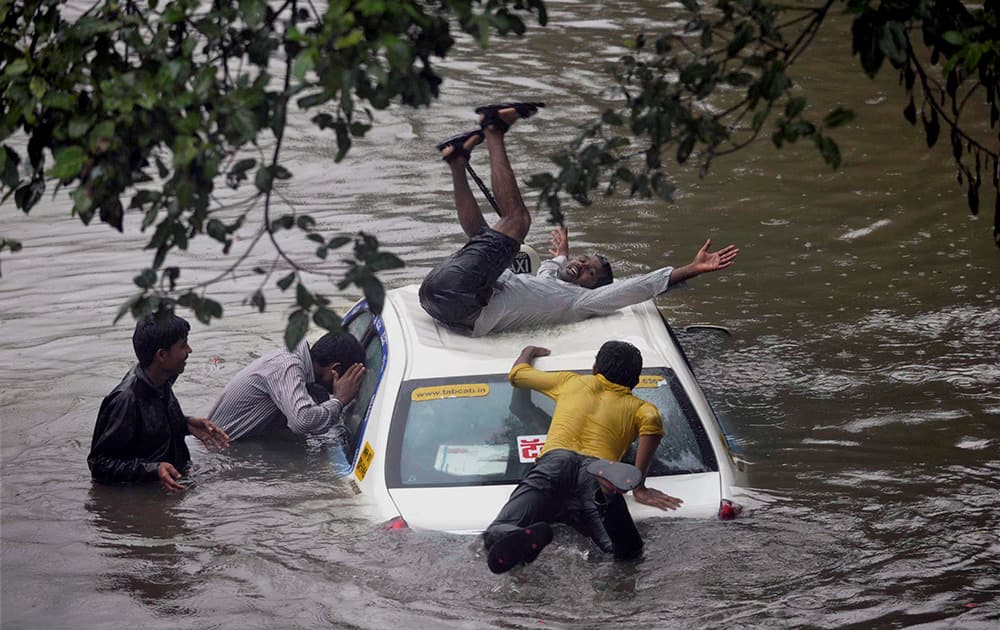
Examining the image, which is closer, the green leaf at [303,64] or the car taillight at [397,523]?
the green leaf at [303,64]

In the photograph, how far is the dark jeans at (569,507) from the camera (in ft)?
19.9

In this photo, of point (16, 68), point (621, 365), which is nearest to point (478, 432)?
point (621, 365)

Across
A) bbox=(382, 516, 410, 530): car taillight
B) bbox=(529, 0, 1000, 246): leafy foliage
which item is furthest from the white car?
→ bbox=(529, 0, 1000, 246): leafy foliage

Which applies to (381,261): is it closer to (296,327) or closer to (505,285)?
(296,327)

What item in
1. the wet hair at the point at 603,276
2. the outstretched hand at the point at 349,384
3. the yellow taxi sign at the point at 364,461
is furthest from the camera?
the wet hair at the point at 603,276

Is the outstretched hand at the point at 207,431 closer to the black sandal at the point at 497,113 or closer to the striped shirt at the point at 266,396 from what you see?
the striped shirt at the point at 266,396

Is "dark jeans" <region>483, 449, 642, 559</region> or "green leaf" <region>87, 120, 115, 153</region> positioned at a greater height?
"green leaf" <region>87, 120, 115, 153</region>

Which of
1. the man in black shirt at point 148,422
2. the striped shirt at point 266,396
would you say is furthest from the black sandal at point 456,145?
the man in black shirt at point 148,422

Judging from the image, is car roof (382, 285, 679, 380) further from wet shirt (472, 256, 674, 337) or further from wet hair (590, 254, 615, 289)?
wet hair (590, 254, 615, 289)

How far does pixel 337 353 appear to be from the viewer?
805 centimetres

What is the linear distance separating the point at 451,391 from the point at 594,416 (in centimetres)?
78

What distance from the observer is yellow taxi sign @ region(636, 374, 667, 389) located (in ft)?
22.9

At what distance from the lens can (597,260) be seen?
843 centimetres

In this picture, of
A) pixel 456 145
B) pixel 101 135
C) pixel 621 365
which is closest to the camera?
pixel 101 135
